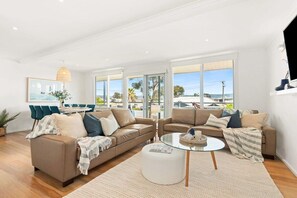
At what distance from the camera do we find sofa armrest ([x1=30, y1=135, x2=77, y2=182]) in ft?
6.49

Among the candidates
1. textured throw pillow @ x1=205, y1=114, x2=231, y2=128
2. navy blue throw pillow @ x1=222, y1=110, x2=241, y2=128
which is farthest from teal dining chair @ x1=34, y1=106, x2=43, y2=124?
navy blue throw pillow @ x1=222, y1=110, x2=241, y2=128

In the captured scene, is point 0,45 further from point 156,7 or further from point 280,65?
point 280,65

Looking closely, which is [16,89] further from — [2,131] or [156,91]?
[156,91]

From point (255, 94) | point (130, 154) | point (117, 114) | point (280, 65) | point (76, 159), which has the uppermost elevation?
point (280, 65)

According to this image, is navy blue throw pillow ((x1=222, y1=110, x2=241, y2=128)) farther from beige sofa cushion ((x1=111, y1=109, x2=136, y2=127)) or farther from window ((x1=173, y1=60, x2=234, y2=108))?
beige sofa cushion ((x1=111, y1=109, x2=136, y2=127))

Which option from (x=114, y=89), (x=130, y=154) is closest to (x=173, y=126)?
(x=130, y=154)

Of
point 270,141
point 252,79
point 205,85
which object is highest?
point 252,79

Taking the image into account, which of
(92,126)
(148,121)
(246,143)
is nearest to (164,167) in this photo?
(92,126)

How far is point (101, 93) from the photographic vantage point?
764 cm

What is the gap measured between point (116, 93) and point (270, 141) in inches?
229

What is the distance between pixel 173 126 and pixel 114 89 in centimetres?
420

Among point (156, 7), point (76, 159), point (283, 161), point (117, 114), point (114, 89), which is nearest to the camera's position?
point (76, 159)

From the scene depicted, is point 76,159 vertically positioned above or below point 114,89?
below

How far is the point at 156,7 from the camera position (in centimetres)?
244
